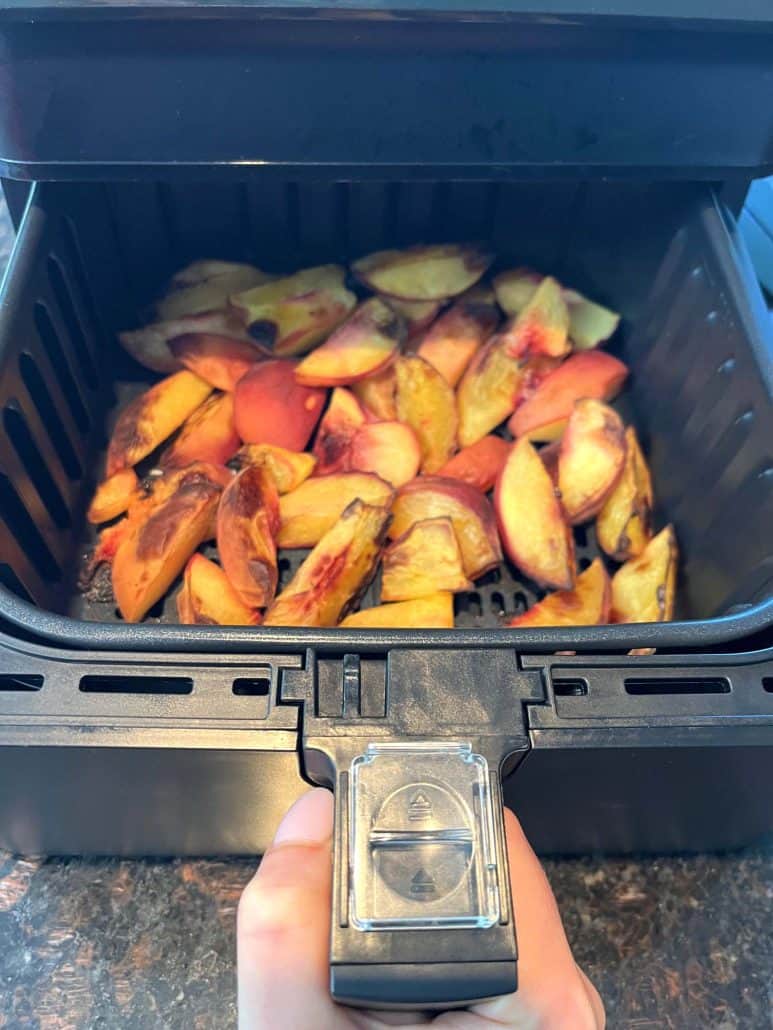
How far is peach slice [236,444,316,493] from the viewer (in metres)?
0.71

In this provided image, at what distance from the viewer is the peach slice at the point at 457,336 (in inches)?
30.7

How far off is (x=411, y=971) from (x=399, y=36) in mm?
530

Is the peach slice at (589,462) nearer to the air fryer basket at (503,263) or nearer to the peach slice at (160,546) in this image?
the air fryer basket at (503,263)

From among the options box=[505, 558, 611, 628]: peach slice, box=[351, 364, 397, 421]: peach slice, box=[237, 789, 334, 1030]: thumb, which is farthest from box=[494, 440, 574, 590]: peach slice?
box=[237, 789, 334, 1030]: thumb

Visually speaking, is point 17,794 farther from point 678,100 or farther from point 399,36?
point 678,100

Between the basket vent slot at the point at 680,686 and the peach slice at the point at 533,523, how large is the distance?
8.5 inches

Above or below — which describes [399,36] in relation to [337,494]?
above

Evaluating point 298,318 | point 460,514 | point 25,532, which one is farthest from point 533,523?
point 25,532

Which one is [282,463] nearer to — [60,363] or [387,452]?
[387,452]

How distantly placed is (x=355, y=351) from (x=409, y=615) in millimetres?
251

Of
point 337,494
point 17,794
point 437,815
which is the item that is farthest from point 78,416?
point 437,815

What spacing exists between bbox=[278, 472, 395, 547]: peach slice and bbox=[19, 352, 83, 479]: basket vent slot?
181 millimetres

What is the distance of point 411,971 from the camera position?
13.9 inches

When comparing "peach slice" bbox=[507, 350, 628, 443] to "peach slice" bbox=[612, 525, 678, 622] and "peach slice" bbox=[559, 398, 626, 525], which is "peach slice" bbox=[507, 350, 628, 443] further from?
"peach slice" bbox=[612, 525, 678, 622]
